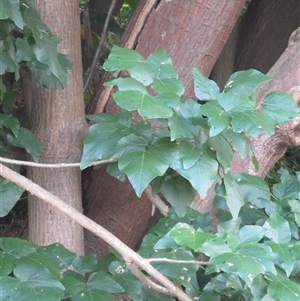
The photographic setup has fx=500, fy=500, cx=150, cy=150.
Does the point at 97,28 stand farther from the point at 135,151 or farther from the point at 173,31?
the point at 135,151

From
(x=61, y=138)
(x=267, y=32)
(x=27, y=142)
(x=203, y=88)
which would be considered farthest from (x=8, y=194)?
(x=267, y=32)

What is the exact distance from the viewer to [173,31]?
1488 millimetres

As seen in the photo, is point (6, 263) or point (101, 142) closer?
point (6, 263)

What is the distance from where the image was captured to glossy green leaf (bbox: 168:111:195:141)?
828 mm

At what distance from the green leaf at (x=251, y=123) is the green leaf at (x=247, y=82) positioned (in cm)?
9

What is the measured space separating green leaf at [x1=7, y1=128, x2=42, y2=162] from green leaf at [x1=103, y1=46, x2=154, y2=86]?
63 cm

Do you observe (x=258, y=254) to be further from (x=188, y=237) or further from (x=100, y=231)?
(x=100, y=231)

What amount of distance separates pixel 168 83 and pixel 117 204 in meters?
0.84

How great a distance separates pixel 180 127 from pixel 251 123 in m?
0.12

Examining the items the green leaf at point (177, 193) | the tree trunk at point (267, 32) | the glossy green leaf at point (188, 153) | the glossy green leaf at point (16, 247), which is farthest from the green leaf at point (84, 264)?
the tree trunk at point (267, 32)

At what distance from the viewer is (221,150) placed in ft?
2.90

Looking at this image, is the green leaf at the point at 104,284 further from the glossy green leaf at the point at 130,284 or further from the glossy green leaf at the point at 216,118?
the glossy green leaf at the point at 216,118

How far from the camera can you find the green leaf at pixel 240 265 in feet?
2.49

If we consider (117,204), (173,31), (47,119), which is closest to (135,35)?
(173,31)
